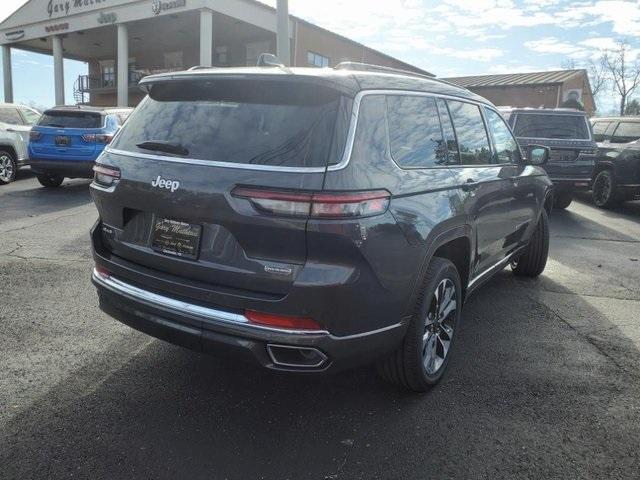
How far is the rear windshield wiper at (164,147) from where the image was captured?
2785mm

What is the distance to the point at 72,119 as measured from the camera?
425 inches

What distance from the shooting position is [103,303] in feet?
10.3

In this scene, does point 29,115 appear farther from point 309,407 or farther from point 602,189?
point 602,189

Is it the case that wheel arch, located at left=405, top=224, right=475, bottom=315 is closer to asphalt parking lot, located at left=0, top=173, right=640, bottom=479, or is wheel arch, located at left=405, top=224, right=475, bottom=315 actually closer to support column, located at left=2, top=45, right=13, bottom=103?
asphalt parking lot, located at left=0, top=173, right=640, bottom=479

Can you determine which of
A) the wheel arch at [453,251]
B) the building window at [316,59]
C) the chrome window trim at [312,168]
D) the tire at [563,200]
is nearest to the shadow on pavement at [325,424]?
the wheel arch at [453,251]

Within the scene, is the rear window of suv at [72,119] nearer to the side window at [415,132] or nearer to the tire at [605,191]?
the side window at [415,132]

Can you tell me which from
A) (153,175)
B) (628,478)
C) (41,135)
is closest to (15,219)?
(41,135)

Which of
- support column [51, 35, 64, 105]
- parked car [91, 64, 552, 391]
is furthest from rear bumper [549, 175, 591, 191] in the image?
support column [51, 35, 64, 105]

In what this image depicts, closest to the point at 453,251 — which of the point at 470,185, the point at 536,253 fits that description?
the point at 470,185

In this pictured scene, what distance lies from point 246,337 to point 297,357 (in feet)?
0.85

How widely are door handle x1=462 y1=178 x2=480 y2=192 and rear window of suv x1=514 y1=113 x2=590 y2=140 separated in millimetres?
7831

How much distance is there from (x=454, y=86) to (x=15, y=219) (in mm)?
6967

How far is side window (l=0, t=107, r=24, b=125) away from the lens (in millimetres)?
A: 12109

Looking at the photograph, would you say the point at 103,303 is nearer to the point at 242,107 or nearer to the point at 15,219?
the point at 242,107
